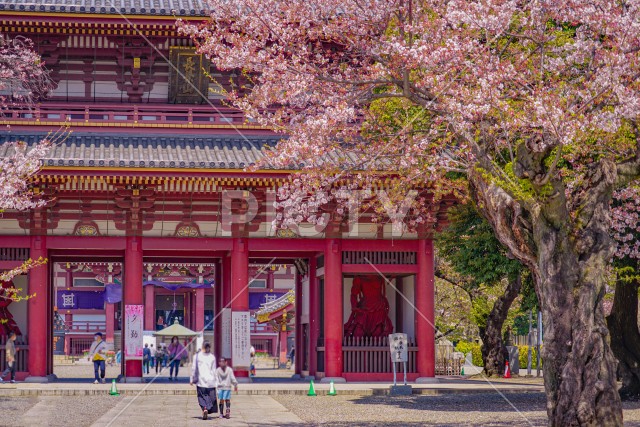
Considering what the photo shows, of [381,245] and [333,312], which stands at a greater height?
[381,245]

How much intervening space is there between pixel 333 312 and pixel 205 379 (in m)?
8.99

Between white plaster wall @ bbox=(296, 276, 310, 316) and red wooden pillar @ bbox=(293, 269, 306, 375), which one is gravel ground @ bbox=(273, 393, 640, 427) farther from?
red wooden pillar @ bbox=(293, 269, 306, 375)

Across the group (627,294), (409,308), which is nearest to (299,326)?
(409,308)

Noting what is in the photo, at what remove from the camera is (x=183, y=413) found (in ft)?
69.2

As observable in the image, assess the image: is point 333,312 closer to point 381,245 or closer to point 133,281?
point 381,245

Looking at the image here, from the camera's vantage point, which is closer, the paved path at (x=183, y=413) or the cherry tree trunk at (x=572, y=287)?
the cherry tree trunk at (x=572, y=287)

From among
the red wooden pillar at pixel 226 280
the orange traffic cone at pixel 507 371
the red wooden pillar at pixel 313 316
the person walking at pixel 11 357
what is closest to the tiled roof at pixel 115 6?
the red wooden pillar at pixel 226 280

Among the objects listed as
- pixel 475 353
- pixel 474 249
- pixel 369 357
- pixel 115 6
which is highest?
pixel 115 6

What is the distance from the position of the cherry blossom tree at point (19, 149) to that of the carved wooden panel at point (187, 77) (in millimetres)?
3640

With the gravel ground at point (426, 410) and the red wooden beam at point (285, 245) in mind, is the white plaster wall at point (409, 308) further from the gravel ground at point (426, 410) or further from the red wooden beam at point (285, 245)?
the gravel ground at point (426, 410)

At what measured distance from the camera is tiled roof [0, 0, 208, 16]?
28.1 metres

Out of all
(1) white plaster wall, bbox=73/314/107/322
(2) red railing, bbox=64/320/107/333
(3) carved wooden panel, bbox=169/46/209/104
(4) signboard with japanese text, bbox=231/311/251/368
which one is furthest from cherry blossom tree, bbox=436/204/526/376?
(1) white plaster wall, bbox=73/314/107/322

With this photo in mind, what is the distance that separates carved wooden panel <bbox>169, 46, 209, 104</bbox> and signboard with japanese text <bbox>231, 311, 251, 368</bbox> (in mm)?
6865

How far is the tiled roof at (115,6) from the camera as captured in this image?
92.1 feet
